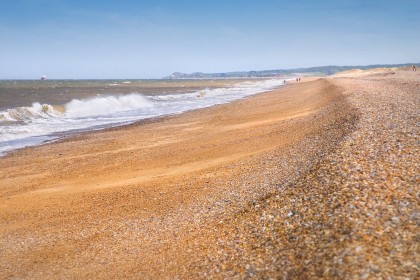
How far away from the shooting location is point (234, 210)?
877 centimetres

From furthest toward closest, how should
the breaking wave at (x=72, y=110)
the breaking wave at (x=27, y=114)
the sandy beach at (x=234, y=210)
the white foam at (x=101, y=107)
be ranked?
the white foam at (x=101, y=107) → the breaking wave at (x=72, y=110) → the breaking wave at (x=27, y=114) → the sandy beach at (x=234, y=210)

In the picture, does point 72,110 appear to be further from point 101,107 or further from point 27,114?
point 27,114

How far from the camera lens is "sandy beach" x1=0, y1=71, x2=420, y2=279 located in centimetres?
598

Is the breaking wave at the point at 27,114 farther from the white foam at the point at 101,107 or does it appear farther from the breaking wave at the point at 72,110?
the white foam at the point at 101,107

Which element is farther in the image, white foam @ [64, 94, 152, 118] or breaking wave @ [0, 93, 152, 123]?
white foam @ [64, 94, 152, 118]

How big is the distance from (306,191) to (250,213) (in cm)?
145

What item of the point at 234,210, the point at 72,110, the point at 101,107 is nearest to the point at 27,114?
the point at 72,110

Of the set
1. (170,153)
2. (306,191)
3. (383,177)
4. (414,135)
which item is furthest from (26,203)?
(414,135)

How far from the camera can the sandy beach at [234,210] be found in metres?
5.98

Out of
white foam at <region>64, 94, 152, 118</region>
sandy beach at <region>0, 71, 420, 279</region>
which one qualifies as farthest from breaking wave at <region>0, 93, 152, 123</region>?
sandy beach at <region>0, 71, 420, 279</region>

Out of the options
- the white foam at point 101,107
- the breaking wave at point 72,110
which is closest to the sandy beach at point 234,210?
the breaking wave at point 72,110

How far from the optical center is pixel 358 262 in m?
5.18

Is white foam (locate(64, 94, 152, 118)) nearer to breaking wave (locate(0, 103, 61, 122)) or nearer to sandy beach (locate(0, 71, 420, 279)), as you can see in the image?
breaking wave (locate(0, 103, 61, 122))

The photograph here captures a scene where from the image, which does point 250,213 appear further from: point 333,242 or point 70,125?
point 70,125
